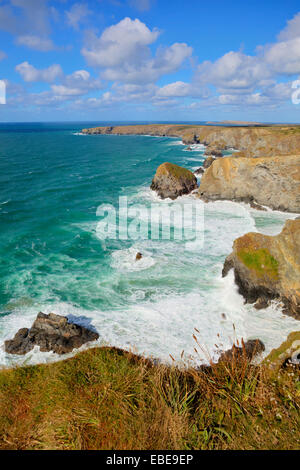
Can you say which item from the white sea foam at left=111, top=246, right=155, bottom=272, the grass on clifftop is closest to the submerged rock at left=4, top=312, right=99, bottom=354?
the grass on clifftop

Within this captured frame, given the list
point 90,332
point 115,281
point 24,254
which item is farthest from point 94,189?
point 90,332

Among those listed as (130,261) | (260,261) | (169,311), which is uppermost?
(260,261)

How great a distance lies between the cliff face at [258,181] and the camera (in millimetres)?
38906

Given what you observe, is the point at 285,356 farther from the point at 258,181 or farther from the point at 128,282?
the point at 258,181

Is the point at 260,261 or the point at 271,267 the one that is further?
the point at 260,261

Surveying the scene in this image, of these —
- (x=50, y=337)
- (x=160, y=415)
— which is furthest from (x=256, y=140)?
(x=160, y=415)

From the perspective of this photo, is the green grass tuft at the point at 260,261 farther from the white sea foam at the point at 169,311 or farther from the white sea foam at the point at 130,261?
the white sea foam at the point at 130,261

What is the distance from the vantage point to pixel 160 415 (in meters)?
7.54

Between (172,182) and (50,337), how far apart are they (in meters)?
38.4

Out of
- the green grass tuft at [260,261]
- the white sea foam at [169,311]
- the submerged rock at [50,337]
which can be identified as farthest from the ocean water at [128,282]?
the green grass tuft at [260,261]

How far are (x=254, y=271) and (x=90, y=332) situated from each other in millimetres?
12705

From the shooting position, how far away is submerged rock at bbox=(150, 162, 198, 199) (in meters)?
48.4

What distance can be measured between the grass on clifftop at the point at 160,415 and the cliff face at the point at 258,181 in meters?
36.1

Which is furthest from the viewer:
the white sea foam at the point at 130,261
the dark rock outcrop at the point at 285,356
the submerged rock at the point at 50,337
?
the white sea foam at the point at 130,261
